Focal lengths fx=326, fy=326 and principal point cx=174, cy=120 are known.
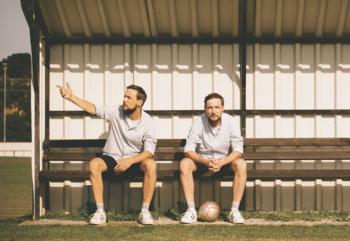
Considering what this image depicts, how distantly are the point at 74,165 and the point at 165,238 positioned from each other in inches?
96.2

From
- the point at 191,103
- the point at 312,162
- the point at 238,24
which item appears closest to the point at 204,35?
the point at 238,24

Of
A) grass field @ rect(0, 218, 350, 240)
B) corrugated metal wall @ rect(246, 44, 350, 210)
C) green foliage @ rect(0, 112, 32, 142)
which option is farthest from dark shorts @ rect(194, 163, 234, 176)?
green foliage @ rect(0, 112, 32, 142)

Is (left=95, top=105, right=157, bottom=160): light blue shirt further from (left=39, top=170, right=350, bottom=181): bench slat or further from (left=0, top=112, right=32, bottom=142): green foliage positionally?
(left=0, top=112, right=32, bottom=142): green foliage

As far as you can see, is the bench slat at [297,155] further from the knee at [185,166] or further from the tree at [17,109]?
the tree at [17,109]

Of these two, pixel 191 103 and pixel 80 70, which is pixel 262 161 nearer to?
pixel 191 103

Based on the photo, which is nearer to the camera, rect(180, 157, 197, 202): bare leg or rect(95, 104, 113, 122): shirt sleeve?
Result: rect(180, 157, 197, 202): bare leg

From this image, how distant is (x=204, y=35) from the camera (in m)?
5.29

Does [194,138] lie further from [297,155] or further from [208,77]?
[297,155]

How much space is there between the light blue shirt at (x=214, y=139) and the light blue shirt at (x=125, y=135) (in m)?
0.54

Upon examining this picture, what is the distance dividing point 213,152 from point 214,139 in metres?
0.18

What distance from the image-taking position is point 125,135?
4.39 m

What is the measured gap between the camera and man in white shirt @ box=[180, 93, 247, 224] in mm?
4070

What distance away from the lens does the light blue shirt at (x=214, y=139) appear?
14.4ft

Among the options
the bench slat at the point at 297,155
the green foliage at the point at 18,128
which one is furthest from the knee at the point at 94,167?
the green foliage at the point at 18,128
